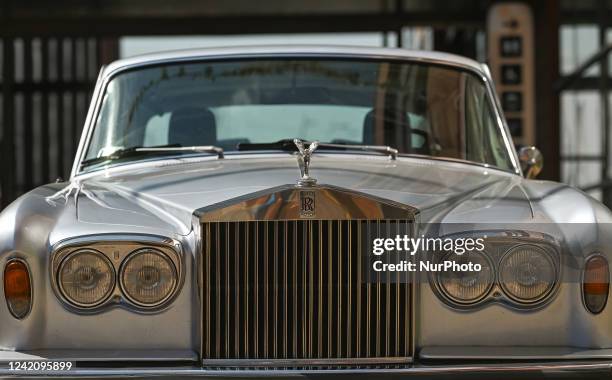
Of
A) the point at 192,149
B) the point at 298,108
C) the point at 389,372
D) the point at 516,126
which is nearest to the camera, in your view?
the point at 389,372

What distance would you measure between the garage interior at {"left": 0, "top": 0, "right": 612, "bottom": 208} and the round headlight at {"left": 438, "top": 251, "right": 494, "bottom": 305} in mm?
10808

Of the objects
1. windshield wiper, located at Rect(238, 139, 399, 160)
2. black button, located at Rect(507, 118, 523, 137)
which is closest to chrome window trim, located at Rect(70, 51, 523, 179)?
windshield wiper, located at Rect(238, 139, 399, 160)

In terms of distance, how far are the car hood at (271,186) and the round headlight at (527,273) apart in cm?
13

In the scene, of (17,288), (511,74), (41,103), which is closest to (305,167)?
(17,288)

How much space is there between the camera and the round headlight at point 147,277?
351cm

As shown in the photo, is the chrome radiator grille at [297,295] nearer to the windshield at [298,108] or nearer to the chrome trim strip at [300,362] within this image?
the chrome trim strip at [300,362]

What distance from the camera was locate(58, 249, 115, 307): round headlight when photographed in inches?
138

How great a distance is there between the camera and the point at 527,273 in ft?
11.7

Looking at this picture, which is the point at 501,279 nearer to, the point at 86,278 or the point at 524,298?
the point at 524,298

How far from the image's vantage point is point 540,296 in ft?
11.6

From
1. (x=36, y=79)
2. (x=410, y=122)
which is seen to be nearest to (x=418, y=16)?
(x=36, y=79)

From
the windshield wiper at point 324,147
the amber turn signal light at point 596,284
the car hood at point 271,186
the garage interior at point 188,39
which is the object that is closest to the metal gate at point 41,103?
the garage interior at point 188,39

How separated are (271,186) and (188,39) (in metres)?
11.4

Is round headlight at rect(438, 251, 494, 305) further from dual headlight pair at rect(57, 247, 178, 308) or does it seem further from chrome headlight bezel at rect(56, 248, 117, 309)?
chrome headlight bezel at rect(56, 248, 117, 309)
